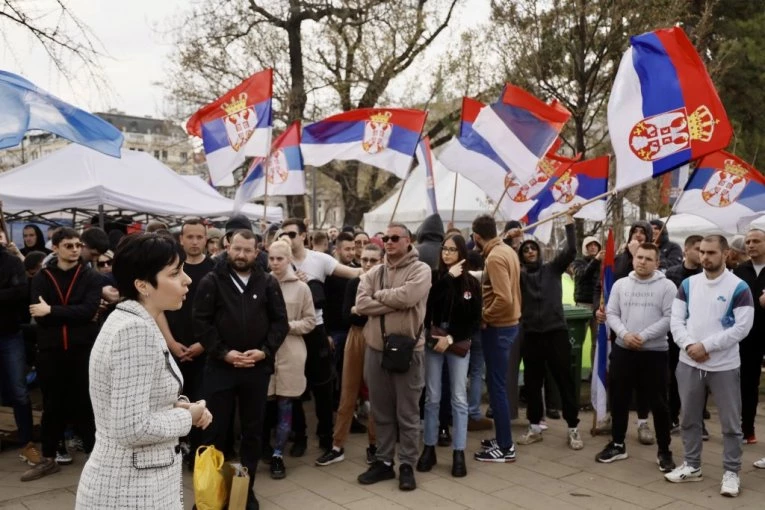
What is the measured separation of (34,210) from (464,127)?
711 centimetres

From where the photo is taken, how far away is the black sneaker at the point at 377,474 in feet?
19.4

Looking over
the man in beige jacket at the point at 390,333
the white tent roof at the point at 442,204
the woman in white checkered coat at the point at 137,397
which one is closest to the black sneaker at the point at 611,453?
the man in beige jacket at the point at 390,333

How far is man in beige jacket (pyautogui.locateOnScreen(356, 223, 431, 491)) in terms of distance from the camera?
19.0ft

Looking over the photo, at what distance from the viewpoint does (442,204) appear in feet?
59.2

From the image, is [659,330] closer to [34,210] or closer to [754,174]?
[754,174]

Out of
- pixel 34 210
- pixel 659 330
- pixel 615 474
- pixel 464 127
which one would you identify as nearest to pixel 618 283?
pixel 659 330

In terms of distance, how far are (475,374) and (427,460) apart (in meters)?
1.10

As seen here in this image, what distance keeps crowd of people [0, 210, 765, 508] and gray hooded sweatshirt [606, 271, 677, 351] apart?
13 millimetres

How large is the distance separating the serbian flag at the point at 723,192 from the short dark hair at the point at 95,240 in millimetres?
6126

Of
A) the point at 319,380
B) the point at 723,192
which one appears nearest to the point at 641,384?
the point at 319,380

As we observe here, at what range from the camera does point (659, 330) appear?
20.6ft

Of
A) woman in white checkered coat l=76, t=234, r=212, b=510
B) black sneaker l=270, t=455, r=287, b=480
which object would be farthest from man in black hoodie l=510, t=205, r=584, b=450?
woman in white checkered coat l=76, t=234, r=212, b=510

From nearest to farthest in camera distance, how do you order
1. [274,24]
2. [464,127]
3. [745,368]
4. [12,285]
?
[12,285], [745,368], [464,127], [274,24]

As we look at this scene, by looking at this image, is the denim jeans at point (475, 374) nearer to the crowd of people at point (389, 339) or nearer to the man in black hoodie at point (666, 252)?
the crowd of people at point (389, 339)
